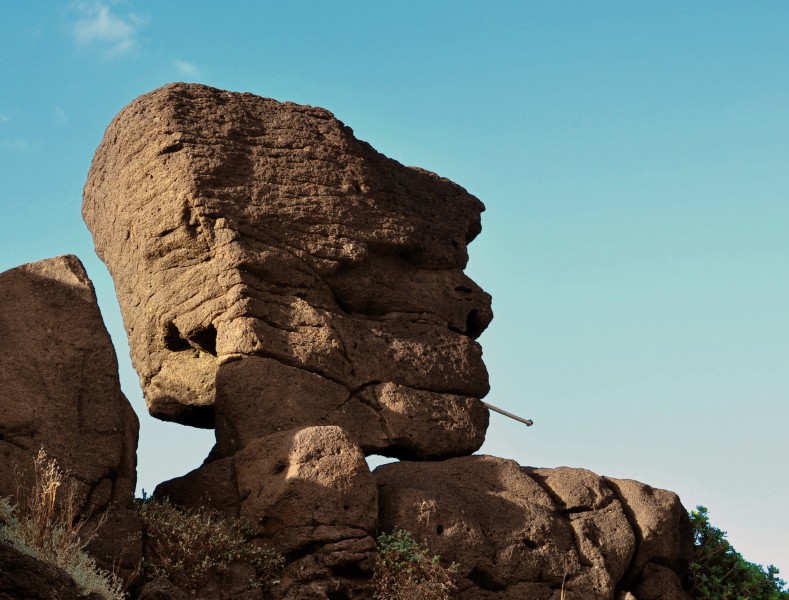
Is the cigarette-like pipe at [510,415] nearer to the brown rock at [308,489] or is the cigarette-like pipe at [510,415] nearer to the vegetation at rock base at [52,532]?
the brown rock at [308,489]

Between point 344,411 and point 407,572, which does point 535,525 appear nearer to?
point 407,572

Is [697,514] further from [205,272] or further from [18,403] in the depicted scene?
[18,403]

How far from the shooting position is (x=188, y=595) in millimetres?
11578

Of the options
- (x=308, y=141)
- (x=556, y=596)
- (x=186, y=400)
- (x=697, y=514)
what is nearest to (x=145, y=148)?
(x=308, y=141)

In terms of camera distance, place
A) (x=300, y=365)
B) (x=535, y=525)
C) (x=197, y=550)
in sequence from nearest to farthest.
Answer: (x=197, y=550) < (x=535, y=525) < (x=300, y=365)

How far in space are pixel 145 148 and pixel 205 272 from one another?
67.7 inches

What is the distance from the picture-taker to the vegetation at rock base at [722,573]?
15.2 m

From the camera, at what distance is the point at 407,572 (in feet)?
40.7

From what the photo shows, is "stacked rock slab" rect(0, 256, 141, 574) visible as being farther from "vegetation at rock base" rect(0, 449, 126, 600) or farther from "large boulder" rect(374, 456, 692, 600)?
"large boulder" rect(374, 456, 692, 600)

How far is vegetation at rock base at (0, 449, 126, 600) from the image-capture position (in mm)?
10570

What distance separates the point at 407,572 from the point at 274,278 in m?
3.87

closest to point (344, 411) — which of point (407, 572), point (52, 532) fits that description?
point (407, 572)

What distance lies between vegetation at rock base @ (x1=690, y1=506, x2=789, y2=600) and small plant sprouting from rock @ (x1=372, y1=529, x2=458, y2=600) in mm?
4101

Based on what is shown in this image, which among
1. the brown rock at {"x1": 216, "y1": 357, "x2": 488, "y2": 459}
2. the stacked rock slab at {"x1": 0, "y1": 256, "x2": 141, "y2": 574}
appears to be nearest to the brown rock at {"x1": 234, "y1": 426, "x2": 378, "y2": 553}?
the brown rock at {"x1": 216, "y1": 357, "x2": 488, "y2": 459}
